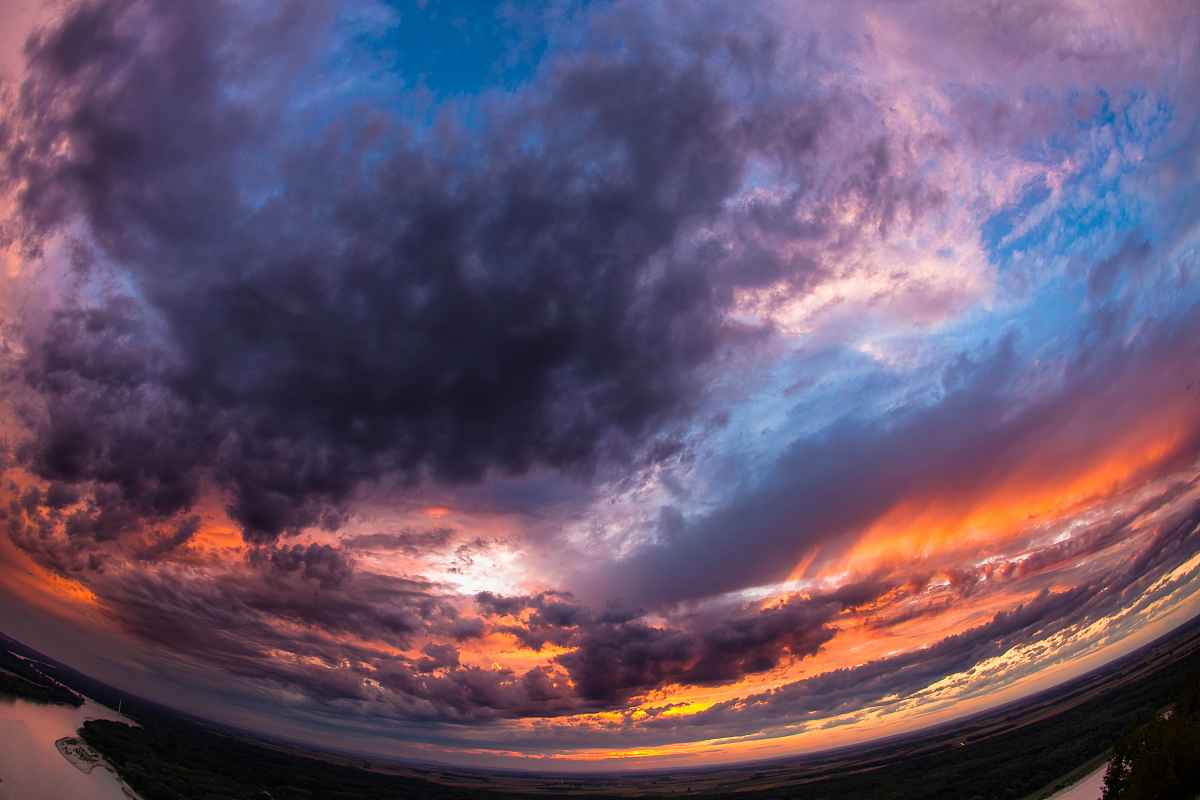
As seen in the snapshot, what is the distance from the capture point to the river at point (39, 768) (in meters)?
100

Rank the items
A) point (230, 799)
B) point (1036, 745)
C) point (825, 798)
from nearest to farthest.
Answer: point (230, 799) → point (1036, 745) → point (825, 798)

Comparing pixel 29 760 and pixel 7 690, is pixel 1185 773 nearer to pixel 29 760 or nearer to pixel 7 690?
pixel 29 760

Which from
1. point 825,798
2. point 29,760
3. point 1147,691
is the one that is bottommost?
point 825,798

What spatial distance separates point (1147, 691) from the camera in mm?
164000

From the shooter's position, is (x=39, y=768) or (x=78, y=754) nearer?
(x=39, y=768)

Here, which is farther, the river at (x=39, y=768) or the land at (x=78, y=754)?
the land at (x=78, y=754)

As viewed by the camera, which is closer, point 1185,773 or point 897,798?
point 1185,773

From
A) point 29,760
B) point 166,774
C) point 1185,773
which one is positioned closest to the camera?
point 1185,773

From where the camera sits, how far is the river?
100 meters

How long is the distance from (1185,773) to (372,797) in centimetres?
23874

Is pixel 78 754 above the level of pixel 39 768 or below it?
above

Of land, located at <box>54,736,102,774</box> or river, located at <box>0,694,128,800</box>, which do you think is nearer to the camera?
river, located at <box>0,694,128,800</box>

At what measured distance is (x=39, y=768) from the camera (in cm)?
11494

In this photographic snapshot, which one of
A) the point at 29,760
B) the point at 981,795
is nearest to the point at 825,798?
the point at 981,795
